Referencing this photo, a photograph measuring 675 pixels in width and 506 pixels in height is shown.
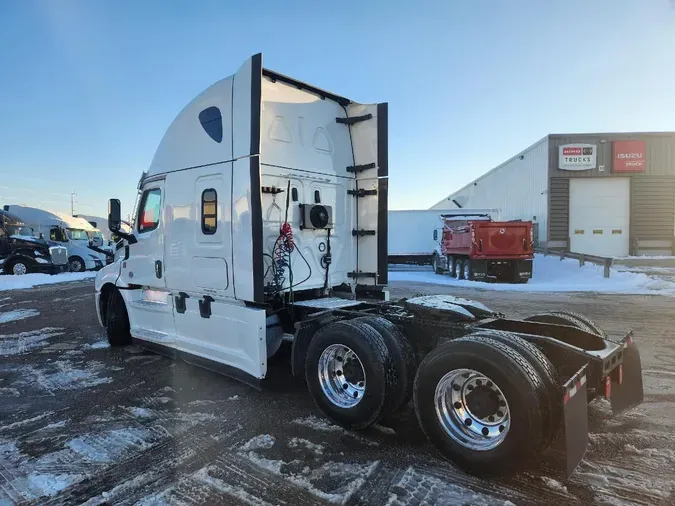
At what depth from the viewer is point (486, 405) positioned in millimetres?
3352

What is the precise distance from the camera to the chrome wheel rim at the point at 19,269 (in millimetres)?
20938

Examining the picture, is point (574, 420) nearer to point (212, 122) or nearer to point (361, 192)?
point (361, 192)

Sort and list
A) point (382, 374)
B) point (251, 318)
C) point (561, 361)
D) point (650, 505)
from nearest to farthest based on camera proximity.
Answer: point (650, 505)
point (561, 361)
point (382, 374)
point (251, 318)

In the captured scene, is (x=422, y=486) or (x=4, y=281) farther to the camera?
(x=4, y=281)

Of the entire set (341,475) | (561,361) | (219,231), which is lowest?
(341,475)

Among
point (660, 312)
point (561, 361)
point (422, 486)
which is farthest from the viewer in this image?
point (660, 312)

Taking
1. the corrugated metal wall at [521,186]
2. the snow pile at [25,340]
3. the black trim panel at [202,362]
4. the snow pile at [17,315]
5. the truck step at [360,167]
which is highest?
the corrugated metal wall at [521,186]

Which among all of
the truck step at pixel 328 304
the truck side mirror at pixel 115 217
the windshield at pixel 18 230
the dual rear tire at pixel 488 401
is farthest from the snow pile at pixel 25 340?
the windshield at pixel 18 230

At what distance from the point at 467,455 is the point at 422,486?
0.39m

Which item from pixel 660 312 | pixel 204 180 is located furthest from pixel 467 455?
pixel 660 312

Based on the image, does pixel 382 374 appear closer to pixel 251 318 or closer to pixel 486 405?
pixel 486 405

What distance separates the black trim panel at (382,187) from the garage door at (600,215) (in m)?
24.6

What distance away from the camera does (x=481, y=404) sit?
336 cm

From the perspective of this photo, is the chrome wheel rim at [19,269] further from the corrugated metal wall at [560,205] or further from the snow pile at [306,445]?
the corrugated metal wall at [560,205]
